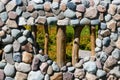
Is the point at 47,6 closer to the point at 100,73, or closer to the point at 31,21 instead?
the point at 31,21

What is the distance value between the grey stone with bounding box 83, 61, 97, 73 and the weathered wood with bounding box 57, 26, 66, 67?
0.36 metres

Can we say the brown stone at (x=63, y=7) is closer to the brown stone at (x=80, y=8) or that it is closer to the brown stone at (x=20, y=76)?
the brown stone at (x=80, y=8)

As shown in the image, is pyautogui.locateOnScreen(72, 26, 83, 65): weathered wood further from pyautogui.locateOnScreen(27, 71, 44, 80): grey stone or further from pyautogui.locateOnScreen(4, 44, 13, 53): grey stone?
pyautogui.locateOnScreen(4, 44, 13, 53): grey stone

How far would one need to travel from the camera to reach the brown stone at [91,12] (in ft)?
19.8

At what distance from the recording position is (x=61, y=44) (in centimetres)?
616

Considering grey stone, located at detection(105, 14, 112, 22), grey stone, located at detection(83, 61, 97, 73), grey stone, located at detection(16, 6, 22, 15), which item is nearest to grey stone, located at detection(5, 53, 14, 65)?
grey stone, located at detection(16, 6, 22, 15)

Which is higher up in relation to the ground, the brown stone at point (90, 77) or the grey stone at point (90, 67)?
the grey stone at point (90, 67)

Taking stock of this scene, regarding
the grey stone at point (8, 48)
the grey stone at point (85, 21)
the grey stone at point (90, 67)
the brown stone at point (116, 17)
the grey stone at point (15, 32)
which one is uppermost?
the brown stone at point (116, 17)

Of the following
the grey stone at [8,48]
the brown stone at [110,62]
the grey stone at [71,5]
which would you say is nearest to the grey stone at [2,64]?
the grey stone at [8,48]

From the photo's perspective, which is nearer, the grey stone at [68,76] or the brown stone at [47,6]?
the brown stone at [47,6]

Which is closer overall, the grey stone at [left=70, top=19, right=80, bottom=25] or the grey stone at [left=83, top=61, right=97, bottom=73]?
the grey stone at [left=70, top=19, right=80, bottom=25]

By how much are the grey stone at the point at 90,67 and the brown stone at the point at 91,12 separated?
72 centimetres

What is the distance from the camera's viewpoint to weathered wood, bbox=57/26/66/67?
6.12 m

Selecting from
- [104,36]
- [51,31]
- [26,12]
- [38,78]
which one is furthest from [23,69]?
[51,31]
